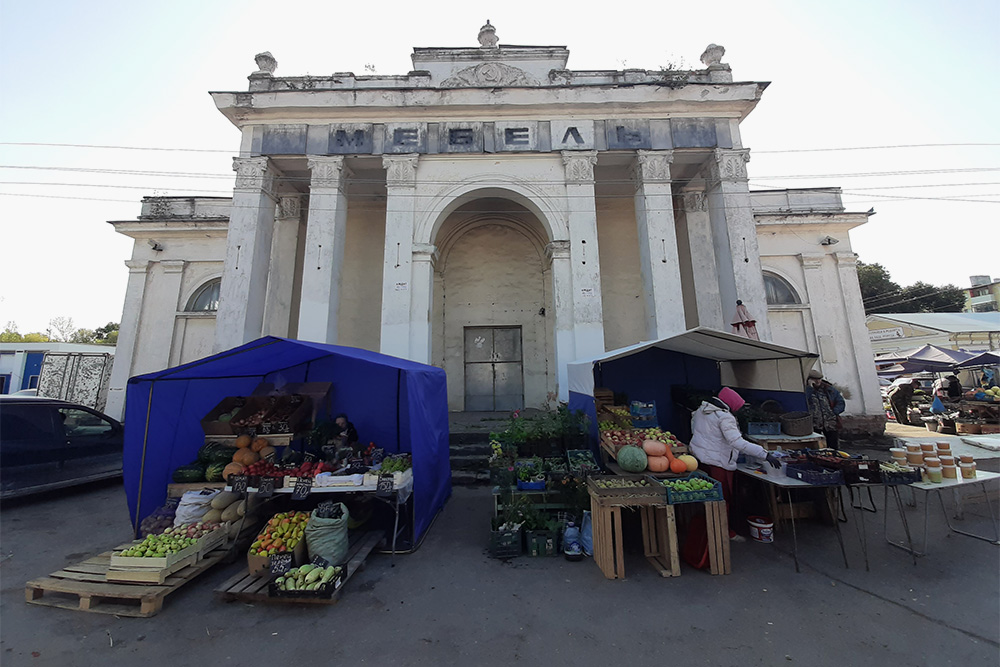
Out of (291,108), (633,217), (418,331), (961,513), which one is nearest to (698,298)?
(633,217)

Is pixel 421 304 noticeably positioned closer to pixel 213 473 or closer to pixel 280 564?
pixel 213 473

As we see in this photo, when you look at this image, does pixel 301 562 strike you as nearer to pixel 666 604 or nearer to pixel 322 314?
pixel 666 604

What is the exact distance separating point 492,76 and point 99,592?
13658 millimetres

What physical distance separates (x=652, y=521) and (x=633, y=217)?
459 inches

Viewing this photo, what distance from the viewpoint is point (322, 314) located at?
1054cm

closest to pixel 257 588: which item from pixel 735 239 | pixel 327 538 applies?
pixel 327 538

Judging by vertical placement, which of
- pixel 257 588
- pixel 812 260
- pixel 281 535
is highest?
pixel 812 260

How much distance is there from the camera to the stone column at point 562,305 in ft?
34.1

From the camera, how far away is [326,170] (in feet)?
36.9

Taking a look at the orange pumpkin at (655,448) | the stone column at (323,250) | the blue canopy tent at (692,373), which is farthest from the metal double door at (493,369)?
the orange pumpkin at (655,448)

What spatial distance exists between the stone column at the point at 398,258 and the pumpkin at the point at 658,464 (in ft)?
21.8

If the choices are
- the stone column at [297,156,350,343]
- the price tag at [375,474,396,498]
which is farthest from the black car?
the price tag at [375,474,396,498]

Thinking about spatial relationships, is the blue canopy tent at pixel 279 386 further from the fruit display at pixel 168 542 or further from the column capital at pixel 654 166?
the column capital at pixel 654 166

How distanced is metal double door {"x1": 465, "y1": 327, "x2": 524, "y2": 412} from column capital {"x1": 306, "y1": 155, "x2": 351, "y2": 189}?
6.24 metres
